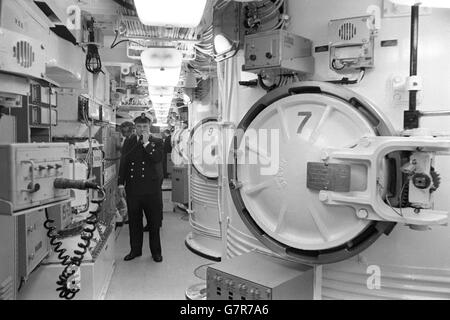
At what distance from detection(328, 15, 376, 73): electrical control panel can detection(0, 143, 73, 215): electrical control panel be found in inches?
61.6

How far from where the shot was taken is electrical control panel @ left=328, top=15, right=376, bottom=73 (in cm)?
195

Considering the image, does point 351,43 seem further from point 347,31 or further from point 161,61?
point 161,61

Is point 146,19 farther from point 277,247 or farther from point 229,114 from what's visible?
point 277,247

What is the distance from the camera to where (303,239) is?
2133 mm

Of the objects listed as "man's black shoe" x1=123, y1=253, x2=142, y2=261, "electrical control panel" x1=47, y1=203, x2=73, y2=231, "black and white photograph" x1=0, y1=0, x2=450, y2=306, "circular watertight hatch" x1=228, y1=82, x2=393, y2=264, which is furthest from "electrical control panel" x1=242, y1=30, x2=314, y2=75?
"man's black shoe" x1=123, y1=253, x2=142, y2=261

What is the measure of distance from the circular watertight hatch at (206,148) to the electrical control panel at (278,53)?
2.62 metres

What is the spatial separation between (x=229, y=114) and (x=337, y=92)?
92 cm

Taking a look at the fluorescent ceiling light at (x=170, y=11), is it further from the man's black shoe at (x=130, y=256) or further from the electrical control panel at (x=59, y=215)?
the man's black shoe at (x=130, y=256)

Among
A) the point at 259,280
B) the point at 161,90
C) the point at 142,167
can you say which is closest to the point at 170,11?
the point at 259,280

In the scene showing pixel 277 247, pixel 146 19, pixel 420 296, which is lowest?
pixel 420 296

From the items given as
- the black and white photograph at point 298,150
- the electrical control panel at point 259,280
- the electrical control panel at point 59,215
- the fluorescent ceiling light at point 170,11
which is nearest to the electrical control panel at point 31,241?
the black and white photograph at point 298,150

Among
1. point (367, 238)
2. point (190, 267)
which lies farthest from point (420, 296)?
point (190, 267)

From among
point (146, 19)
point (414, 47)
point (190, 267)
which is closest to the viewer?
point (414, 47)

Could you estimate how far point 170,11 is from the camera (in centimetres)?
194
